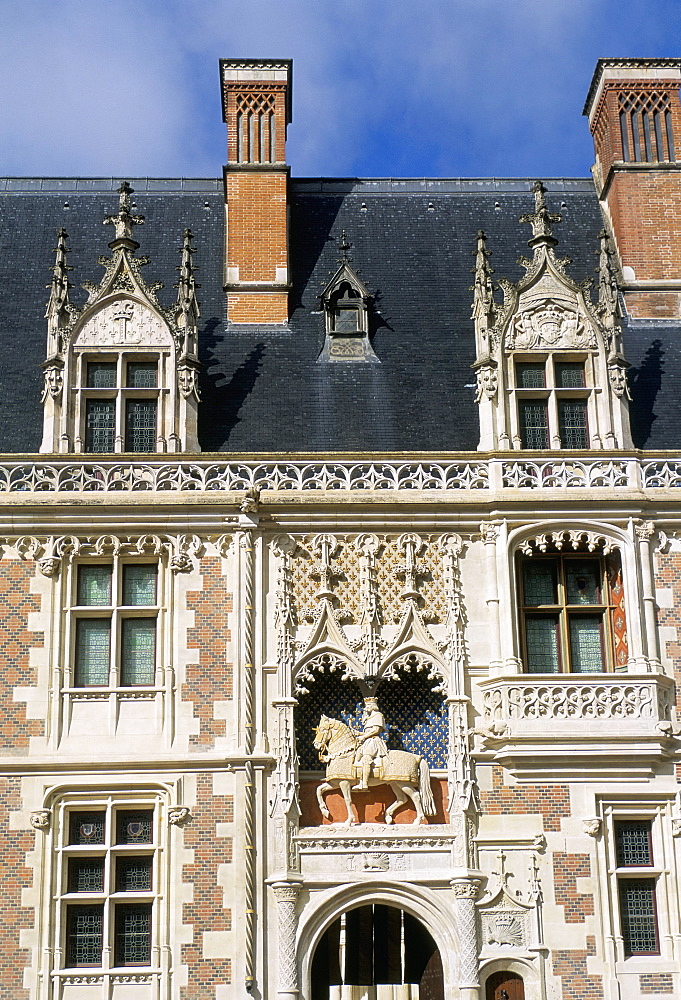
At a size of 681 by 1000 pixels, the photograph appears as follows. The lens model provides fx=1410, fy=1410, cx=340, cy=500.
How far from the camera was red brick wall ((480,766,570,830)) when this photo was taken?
2023 centimetres

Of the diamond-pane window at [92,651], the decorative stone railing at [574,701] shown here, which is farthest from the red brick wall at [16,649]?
the decorative stone railing at [574,701]

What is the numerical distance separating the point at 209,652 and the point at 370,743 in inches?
107

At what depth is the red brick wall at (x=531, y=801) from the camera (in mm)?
20234

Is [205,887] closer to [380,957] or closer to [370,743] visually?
[370,743]

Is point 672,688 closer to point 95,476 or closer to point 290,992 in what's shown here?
point 290,992

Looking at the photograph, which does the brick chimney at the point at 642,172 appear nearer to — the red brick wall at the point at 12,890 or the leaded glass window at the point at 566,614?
the leaded glass window at the point at 566,614

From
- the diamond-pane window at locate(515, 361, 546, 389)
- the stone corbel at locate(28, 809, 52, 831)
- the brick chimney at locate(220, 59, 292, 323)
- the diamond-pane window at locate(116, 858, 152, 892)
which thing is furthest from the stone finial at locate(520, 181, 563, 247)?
the stone corbel at locate(28, 809, 52, 831)

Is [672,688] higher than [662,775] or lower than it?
higher

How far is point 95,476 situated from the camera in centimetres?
2147

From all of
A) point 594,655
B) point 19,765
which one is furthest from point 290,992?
point 594,655

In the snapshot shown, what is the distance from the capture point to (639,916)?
2005cm

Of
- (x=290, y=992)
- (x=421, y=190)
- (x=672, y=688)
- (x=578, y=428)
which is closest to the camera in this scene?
(x=290, y=992)

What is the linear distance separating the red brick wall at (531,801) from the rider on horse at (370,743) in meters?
1.59

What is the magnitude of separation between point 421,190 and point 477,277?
5.23 metres
